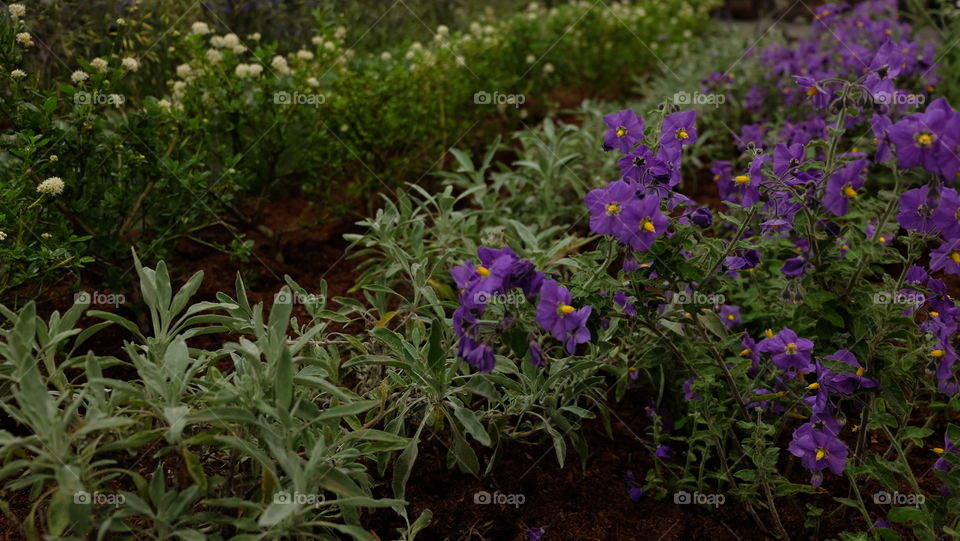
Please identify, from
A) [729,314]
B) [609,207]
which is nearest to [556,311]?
[609,207]

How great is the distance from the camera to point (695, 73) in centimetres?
544

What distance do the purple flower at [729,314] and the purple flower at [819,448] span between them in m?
0.65

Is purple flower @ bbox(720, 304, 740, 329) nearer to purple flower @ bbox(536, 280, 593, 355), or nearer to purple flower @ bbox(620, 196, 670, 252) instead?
purple flower @ bbox(620, 196, 670, 252)

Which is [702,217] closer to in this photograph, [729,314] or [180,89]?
[729,314]

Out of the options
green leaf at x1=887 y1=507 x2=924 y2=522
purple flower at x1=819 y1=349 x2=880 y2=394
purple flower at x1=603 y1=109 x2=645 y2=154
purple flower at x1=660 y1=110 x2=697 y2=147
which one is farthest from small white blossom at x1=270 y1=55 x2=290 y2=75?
green leaf at x1=887 y1=507 x2=924 y2=522

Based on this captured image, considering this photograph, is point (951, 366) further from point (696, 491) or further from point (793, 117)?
point (793, 117)

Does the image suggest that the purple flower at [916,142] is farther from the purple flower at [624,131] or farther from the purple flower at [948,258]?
the purple flower at [624,131]

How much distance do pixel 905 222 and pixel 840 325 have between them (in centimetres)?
34

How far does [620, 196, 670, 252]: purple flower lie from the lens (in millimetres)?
1750

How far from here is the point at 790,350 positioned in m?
1.94

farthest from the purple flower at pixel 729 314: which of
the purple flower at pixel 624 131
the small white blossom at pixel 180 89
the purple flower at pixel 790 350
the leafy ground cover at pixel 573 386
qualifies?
the small white blossom at pixel 180 89

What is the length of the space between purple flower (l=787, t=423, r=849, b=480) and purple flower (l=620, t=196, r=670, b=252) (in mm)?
618

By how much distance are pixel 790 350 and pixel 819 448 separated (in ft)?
0.80

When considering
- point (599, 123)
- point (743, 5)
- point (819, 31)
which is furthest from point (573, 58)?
point (743, 5)
